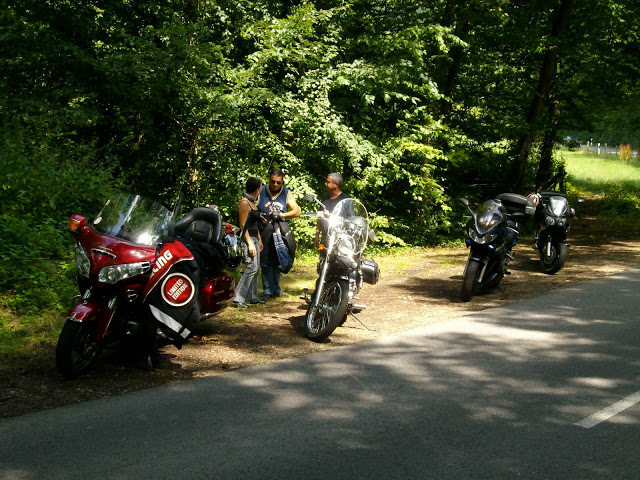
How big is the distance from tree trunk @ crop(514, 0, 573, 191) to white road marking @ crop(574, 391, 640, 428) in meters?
16.2

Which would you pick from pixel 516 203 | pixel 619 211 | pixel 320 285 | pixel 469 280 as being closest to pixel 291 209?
pixel 320 285

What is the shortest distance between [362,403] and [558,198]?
9.20 metres

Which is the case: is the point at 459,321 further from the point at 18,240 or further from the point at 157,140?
the point at 157,140

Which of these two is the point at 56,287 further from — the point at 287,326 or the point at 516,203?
the point at 516,203

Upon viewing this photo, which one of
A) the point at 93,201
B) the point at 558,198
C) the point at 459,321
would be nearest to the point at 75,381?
the point at 459,321

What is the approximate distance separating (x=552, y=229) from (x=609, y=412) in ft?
26.3

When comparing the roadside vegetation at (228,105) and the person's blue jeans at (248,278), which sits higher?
the roadside vegetation at (228,105)

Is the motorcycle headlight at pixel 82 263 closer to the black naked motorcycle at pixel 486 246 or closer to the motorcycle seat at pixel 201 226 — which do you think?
the motorcycle seat at pixel 201 226

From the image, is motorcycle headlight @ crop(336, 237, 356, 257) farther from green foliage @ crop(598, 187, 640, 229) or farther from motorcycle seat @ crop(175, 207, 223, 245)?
green foliage @ crop(598, 187, 640, 229)

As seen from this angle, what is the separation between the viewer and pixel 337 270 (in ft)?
27.6

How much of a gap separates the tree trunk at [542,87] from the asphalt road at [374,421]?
15.5 meters

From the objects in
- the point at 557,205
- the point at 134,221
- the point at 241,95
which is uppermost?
the point at 241,95

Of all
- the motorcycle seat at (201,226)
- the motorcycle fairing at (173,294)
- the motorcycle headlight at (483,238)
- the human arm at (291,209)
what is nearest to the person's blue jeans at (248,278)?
the human arm at (291,209)

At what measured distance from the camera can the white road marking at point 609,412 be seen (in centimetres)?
530
